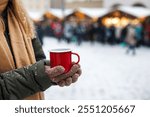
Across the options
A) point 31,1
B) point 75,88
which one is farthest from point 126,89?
point 31,1

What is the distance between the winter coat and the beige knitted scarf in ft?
0.14

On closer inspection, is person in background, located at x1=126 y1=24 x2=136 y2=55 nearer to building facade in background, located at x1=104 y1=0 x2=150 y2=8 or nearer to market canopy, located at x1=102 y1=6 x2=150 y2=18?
market canopy, located at x1=102 y1=6 x2=150 y2=18

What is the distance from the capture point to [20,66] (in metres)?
1.80

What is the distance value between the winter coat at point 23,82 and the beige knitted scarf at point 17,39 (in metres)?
0.04

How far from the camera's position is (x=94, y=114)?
1922mm

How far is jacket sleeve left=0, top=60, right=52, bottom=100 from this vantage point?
1.69 meters

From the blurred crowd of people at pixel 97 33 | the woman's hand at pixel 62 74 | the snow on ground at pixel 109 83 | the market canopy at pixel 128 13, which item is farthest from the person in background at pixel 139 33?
the woman's hand at pixel 62 74

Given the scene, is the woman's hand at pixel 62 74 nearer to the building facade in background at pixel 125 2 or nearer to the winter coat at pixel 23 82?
the winter coat at pixel 23 82

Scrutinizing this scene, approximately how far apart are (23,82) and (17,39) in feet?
0.73

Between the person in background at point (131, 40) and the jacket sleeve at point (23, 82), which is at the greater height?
the jacket sleeve at point (23, 82)

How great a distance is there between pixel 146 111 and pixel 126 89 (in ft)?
19.1

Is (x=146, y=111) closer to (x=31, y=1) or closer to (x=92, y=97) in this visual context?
(x=92, y=97)

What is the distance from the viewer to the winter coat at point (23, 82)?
5.55 feet

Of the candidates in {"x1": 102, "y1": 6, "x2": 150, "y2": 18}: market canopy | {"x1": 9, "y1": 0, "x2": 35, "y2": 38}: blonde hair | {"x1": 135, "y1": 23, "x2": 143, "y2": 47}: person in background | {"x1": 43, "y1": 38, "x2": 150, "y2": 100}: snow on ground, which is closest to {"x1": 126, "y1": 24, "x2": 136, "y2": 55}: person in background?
{"x1": 135, "y1": 23, "x2": 143, "y2": 47}: person in background
